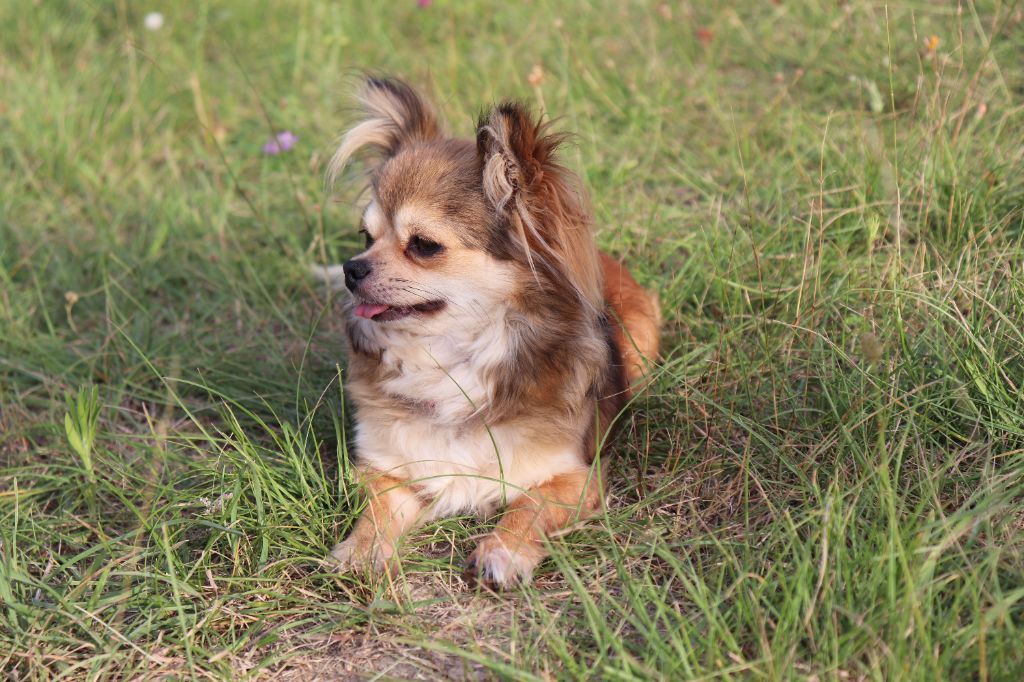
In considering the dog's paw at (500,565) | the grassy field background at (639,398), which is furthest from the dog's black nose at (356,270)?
the dog's paw at (500,565)

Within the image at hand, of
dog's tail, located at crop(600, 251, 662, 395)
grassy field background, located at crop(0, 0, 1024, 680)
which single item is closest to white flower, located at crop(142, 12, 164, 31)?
grassy field background, located at crop(0, 0, 1024, 680)

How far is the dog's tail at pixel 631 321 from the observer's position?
121 inches

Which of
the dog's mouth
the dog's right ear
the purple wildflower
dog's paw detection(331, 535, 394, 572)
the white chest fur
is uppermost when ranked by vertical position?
the dog's right ear

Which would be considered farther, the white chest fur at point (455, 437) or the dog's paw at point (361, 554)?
the white chest fur at point (455, 437)

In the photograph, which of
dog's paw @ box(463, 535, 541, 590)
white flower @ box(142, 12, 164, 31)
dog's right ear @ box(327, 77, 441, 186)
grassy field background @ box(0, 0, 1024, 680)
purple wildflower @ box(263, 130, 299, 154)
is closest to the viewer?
grassy field background @ box(0, 0, 1024, 680)

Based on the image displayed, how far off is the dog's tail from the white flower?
3.26 meters

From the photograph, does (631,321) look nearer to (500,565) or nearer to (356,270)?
(356,270)

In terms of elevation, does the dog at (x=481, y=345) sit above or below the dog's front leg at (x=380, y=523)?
above

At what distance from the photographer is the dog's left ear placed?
2.53 metres

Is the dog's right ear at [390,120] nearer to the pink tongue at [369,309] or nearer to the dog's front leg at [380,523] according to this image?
the pink tongue at [369,309]

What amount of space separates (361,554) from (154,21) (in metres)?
3.88

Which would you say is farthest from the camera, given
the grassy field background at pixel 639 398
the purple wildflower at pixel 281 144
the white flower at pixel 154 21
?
the white flower at pixel 154 21

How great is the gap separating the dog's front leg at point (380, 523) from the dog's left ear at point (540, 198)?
74 centimetres

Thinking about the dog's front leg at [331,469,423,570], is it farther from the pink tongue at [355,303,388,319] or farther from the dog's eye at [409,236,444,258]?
the dog's eye at [409,236,444,258]
